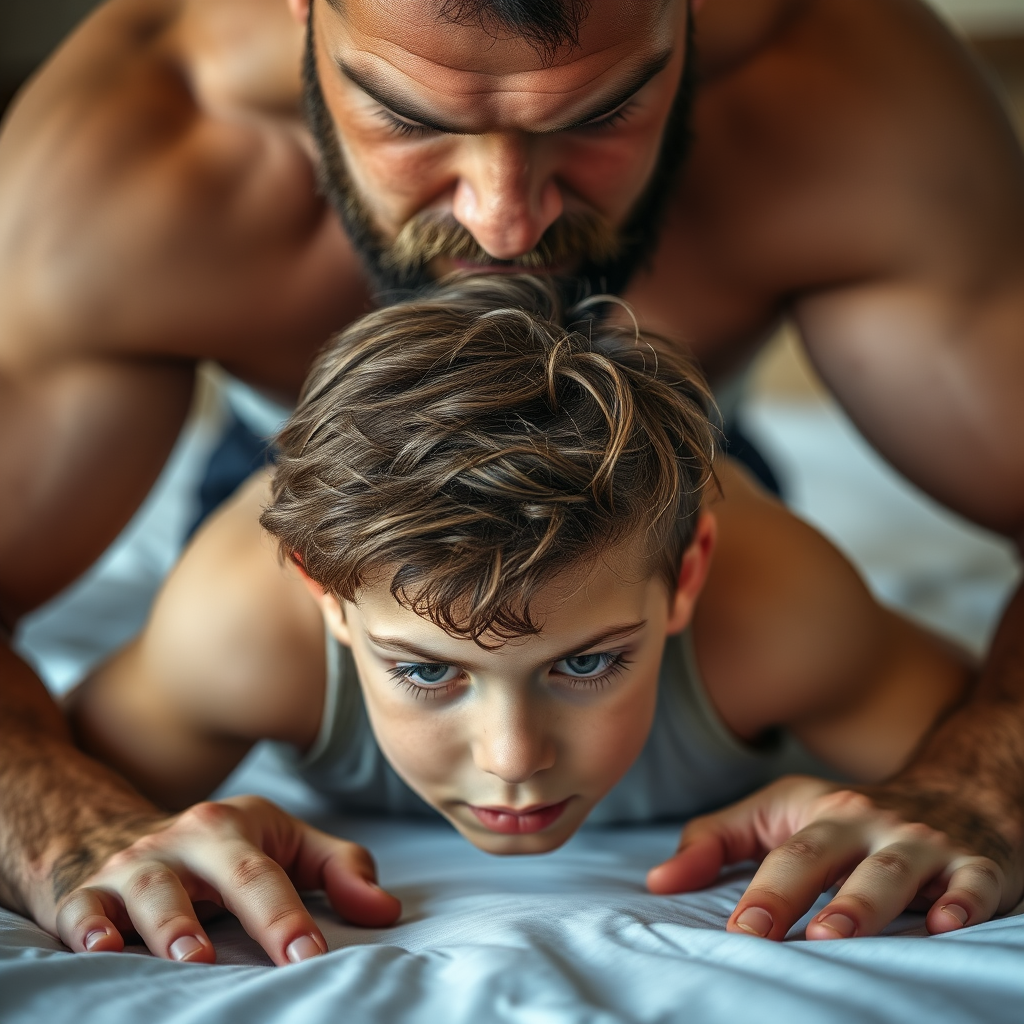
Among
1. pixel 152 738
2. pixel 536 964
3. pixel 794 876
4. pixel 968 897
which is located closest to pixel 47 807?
pixel 152 738

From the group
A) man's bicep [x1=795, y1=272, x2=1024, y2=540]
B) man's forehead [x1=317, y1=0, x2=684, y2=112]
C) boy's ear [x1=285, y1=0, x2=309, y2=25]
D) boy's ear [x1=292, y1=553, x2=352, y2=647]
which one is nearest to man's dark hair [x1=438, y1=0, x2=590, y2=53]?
man's forehead [x1=317, y1=0, x2=684, y2=112]

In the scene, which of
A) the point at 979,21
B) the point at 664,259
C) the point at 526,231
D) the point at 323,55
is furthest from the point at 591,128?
the point at 979,21

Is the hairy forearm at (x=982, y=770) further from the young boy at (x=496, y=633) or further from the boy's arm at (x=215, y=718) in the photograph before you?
the boy's arm at (x=215, y=718)

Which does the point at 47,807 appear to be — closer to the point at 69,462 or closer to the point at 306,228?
the point at 69,462

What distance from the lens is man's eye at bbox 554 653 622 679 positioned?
0.82 m

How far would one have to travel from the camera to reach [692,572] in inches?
37.1

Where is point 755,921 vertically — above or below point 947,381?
below

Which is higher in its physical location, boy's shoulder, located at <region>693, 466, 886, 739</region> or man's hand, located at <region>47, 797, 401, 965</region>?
boy's shoulder, located at <region>693, 466, 886, 739</region>

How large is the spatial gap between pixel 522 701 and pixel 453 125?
0.40 metres

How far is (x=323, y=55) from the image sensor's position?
3.26 feet

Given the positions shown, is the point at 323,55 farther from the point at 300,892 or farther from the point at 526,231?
the point at 300,892

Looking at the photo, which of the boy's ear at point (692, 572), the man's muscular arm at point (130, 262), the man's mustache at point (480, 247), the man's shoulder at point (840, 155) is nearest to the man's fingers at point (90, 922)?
the man's muscular arm at point (130, 262)

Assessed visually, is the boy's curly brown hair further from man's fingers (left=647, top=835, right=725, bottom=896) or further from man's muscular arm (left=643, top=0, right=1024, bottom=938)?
man's muscular arm (left=643, top=0, right=1024, bottom=938)

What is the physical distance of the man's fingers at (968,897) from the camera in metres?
0.80
